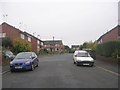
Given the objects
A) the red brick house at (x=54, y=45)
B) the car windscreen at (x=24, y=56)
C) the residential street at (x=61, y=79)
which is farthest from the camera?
the red brick house at (x=54, y=45)

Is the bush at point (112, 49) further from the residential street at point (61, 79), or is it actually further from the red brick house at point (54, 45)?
the red brick house at point (54, 45)

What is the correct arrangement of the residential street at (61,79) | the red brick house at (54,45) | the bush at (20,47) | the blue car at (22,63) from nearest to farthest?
the residential street at (61,79)
the blue car at (22,63)
the bush at (20,47)
the red brick house at (54,45)

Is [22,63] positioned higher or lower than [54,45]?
lower

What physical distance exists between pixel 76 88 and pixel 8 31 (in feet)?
182

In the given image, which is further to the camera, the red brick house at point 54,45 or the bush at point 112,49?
the red brick house at point 54,45

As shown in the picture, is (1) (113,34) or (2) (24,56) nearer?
(2) (24,56)

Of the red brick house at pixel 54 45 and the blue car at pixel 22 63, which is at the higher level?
the red brick house at pixel 54 45

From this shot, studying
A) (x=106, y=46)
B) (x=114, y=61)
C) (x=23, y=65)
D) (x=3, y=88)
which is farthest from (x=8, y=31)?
(x=3, y=88)

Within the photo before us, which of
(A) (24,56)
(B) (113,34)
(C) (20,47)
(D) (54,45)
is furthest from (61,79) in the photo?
(D) (54,45)

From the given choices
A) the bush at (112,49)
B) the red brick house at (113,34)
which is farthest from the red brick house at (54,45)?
the bush at (112,49)

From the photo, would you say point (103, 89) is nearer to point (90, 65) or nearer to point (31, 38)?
point (90, 65)

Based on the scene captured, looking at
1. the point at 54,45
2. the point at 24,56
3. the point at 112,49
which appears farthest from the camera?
the point at 54,45

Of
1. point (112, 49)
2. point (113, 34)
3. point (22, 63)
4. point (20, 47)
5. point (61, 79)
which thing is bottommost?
point (61, 79)

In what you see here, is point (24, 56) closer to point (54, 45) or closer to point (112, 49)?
point (112, 49)
